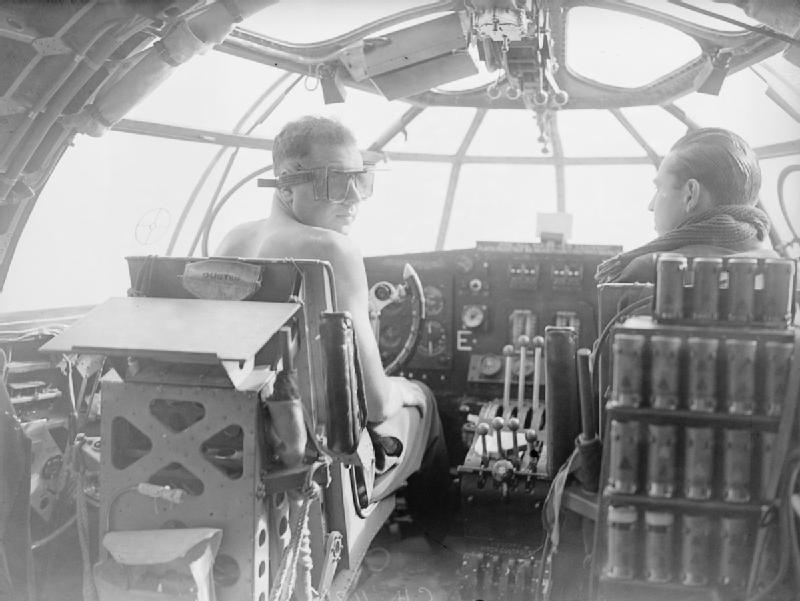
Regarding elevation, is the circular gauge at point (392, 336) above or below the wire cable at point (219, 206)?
below

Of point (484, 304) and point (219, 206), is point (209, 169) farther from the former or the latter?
point (484, 304)

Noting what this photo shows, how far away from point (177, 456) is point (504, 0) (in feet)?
6.63

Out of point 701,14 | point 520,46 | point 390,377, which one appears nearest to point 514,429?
point 390,377

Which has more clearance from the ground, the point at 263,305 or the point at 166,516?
the point at 263,305

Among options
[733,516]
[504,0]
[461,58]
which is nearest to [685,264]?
[733,516]

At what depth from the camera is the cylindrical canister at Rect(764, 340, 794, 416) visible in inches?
51.5

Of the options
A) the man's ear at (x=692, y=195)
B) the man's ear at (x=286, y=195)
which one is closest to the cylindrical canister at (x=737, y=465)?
the man's ear at (x=692, y=195)

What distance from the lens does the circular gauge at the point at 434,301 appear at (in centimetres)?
343

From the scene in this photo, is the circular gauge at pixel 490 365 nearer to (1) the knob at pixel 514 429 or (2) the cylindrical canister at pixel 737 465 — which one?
(1) the knob at pixel 514 429

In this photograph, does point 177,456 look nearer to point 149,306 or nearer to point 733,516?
point 149,306

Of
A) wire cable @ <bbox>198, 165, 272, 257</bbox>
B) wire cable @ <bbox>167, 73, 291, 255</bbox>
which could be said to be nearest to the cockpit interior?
wire cable @ <bbox>167, 73, 291, 255</bbox>

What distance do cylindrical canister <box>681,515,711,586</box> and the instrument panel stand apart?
→ 6.19 ft

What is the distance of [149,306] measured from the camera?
1.65 meters

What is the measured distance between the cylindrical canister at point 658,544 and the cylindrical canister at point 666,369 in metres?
0.21
